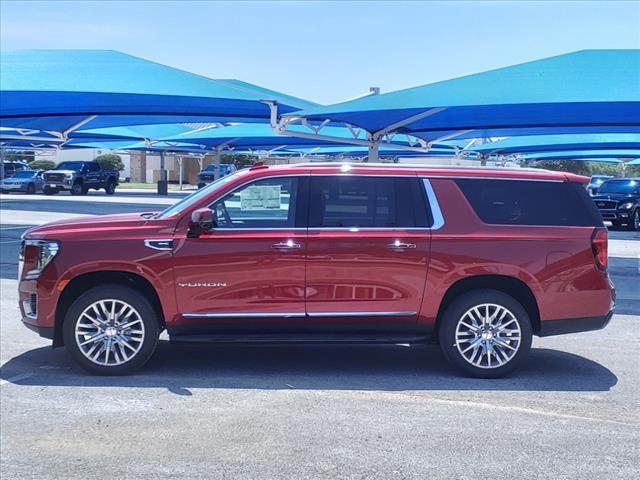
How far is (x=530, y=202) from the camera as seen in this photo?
7.04m

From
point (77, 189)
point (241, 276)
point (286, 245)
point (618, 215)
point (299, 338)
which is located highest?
point (286, 245)

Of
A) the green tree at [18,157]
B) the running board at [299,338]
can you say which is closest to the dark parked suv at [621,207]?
the running board at [299,338]

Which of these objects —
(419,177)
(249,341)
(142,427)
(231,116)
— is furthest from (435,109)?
(142,427)

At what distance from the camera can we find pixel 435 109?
15.9 metres

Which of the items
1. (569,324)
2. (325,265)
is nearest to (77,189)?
(325,265)

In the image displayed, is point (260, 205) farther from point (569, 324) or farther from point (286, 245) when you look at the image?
point (569, 324)

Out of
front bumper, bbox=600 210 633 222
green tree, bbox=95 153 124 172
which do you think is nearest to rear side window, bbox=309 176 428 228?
front bumper, bbox=600 210 633 222

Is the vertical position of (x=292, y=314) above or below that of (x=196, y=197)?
below

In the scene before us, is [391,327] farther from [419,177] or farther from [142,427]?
[142,427]

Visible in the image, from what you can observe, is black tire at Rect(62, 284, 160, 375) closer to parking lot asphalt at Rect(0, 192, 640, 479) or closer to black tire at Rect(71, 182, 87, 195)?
parking lot asphalt at Rect(0, 192, 640, 479)

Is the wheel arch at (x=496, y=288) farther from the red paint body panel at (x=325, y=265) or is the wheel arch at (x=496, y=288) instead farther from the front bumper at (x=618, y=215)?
the front bumper at (x=618, y=215)

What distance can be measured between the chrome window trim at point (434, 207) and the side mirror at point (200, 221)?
1.95 meters

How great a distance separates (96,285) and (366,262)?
239 centimetres

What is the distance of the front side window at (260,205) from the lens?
6.84 m
